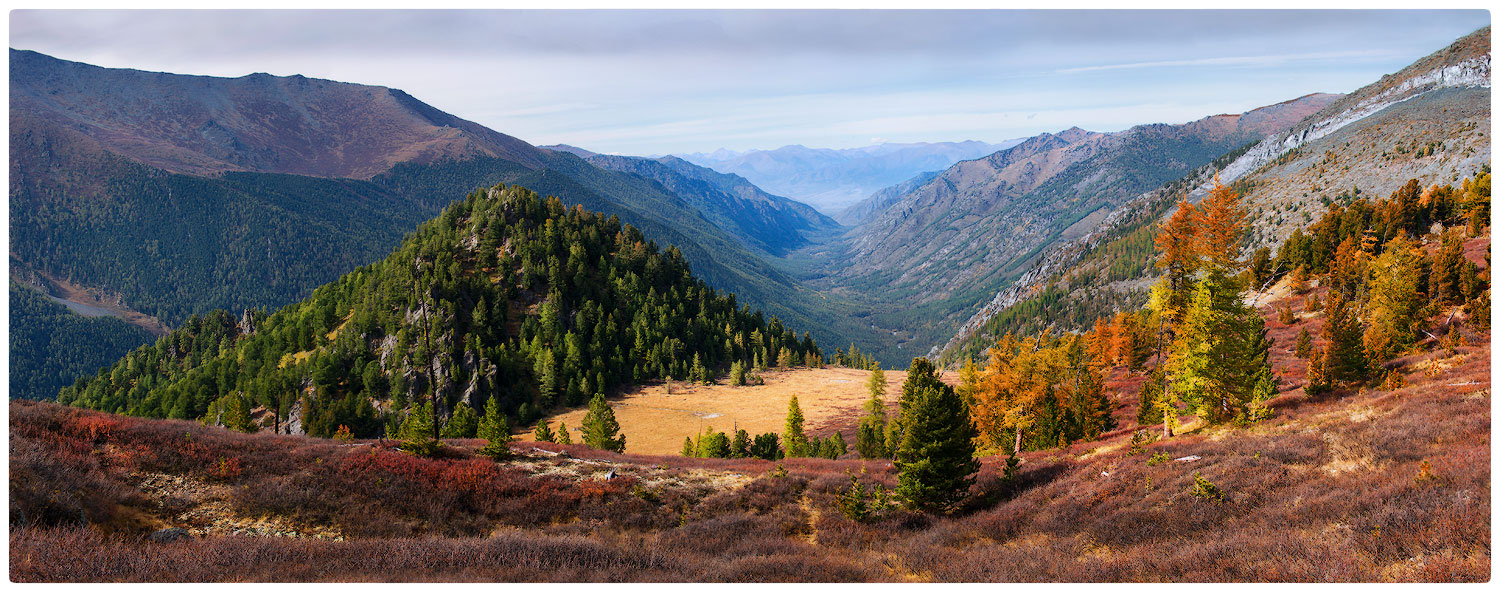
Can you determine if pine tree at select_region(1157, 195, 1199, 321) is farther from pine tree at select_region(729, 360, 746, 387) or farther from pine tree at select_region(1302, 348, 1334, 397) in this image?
pine tree at select_region(729, 360, 746, 387)

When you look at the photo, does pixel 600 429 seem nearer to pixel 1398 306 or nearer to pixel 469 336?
pixel 469 336

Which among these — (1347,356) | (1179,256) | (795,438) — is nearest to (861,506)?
(1179,256)

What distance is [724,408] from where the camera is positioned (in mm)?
100625

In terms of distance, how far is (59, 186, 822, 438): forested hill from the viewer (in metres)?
101

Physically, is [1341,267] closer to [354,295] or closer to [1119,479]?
[1119,479]

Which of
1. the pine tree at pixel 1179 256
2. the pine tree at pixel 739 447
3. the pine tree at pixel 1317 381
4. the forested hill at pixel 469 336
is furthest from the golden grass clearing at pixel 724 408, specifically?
the pine tree at pixel 1317 381

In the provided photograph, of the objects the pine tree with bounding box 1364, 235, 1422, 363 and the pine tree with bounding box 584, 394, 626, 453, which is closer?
the pine tree with bounding box 1364, 235, 1422, 363

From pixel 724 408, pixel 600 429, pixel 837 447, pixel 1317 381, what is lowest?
pixel 724 408

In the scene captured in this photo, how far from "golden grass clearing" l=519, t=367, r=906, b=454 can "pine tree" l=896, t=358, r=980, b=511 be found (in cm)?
5399

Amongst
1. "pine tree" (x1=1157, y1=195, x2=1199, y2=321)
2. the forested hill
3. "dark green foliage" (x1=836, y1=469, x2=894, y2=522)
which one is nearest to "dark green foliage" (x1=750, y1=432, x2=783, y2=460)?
"dark green foliage" (x1=836, y1=469, x2=894, y2=522)

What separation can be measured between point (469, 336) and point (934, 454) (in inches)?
3836

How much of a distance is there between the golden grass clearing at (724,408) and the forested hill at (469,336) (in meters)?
7.21

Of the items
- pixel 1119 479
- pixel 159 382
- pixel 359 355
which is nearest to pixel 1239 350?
pixel 1119 479

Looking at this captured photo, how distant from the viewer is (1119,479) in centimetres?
2834
